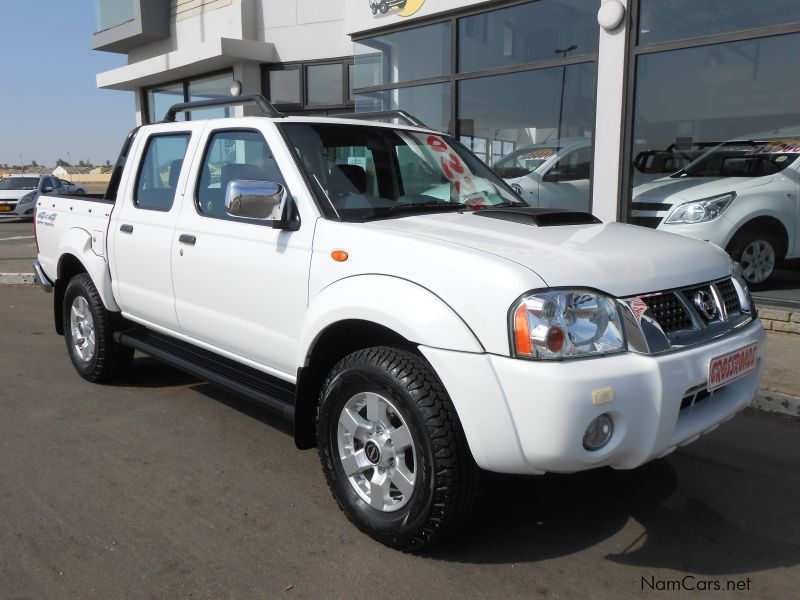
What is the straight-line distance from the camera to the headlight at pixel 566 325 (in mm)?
2498

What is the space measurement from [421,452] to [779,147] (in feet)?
19.6

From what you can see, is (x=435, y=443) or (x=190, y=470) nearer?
(x=435, y=443)

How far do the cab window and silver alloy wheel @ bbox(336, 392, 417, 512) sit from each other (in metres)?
1.37

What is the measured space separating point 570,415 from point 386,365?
76 cm

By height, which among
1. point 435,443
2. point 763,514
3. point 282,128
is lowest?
point 763,514

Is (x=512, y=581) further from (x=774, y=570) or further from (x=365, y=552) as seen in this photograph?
(x=774, y=570)

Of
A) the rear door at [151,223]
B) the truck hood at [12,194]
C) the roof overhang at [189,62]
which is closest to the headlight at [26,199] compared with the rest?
the truck hood at [12,194]

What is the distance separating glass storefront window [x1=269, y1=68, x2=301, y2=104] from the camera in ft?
44.6

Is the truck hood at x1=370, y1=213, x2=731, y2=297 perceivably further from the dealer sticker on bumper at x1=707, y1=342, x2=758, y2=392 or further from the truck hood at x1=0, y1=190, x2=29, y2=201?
the truck hood at x1=0, y1=190, x2=29, y2=201

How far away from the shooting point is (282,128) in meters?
3.65

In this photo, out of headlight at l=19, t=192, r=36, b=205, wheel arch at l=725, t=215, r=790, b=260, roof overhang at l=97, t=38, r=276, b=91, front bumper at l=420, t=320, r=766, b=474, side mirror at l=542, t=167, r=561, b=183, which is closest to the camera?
front bumper at l=420, t=320, r=766, b=474

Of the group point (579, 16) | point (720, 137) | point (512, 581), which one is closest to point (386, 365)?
point (512, 581)

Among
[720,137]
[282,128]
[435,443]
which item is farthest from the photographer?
[720,137]

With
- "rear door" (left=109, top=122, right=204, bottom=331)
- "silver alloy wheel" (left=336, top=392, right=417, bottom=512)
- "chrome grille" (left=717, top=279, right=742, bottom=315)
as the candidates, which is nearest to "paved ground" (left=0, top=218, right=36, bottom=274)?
"rear door" (left=109, top=122, right=204, bottom=331)
